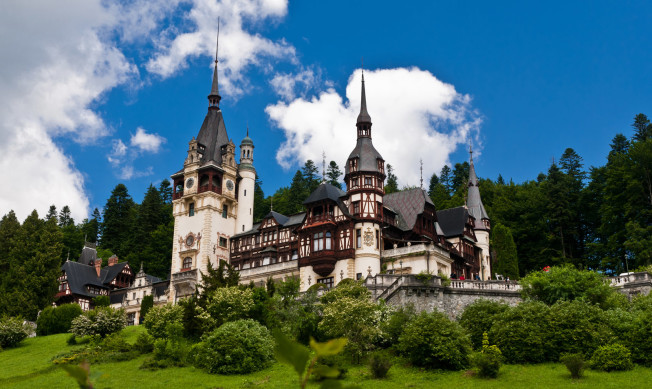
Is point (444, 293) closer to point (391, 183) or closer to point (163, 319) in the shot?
point (163, 319)

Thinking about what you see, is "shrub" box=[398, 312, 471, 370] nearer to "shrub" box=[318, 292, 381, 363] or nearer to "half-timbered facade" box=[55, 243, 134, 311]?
"shrub" box=[318, 292, 381, 363]

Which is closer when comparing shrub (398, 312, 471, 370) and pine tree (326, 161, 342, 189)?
shrub (398, 312, 471, 370)

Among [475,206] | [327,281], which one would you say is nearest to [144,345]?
[327,281]

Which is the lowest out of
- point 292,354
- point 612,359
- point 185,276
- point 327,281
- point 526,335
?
point 612,359

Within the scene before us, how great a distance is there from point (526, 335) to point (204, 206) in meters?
40.8

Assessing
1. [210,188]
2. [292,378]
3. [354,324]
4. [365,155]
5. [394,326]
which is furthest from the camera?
[210,188]

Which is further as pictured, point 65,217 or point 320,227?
point 65,217

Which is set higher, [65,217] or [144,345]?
[65,217]

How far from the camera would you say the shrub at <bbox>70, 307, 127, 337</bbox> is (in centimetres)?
4745

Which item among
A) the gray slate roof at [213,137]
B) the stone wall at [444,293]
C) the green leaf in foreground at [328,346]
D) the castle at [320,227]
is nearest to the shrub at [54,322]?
the castle at [320,227]

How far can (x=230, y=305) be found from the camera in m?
41.7

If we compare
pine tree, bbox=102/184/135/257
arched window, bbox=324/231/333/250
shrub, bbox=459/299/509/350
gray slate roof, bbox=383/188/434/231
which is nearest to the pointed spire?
gray slate roof, bbox=383/188/434/231

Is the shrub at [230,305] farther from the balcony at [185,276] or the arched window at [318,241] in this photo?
the balcony at [185,276]

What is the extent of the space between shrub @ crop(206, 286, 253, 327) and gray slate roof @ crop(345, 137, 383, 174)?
18.8 meters
